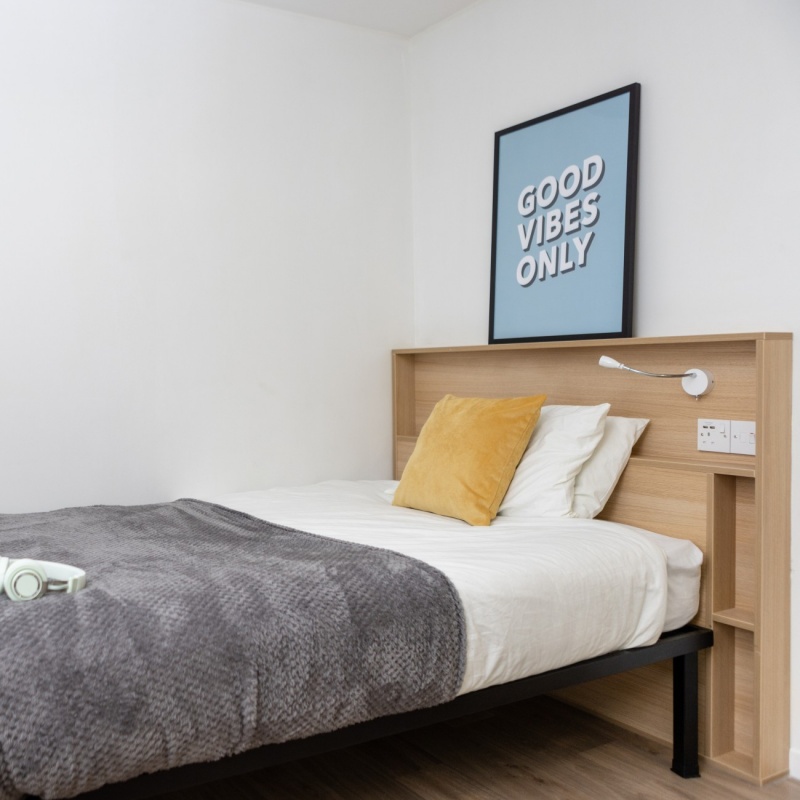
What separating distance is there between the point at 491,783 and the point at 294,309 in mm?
1822

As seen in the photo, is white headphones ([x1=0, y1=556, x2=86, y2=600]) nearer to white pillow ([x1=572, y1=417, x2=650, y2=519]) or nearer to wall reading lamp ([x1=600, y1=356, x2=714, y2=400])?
white pillow ([x1=572, y1=417, x2=650, y2=519])

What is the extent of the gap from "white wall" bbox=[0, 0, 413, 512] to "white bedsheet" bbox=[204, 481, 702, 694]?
0.77 m

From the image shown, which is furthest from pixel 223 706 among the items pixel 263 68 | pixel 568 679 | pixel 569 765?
pixel 263 68

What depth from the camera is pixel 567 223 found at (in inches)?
113

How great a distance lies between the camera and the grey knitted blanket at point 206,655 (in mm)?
1401

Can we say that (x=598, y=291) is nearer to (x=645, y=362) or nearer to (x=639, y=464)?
(x=645, y=362)

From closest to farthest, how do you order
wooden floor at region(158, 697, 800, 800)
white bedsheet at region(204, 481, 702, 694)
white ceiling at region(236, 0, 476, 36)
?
white bedsheet at region(204, 481, 702, 694) → wooden floor at region(158, 697, 800, 800) → white ceiling at region(236, 0, 476, 36)

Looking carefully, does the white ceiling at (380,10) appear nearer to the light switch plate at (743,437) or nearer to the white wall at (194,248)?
the white wall at (194,248)

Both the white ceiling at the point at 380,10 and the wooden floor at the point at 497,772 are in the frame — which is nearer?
the wooden floor at the point at 497,772

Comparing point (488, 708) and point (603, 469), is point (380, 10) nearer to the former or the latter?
point (603, 469)

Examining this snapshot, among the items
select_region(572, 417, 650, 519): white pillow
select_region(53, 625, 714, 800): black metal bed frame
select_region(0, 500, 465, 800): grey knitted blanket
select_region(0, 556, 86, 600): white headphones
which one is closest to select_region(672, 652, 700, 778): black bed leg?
select_region(53, 625, 714, 800): black metal bed frame

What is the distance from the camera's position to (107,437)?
116 inches

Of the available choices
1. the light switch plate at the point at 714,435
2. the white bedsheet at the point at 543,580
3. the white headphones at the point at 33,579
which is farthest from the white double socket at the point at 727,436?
the white headphones at the point at 33,579

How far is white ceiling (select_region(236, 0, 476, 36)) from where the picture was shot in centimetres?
326
